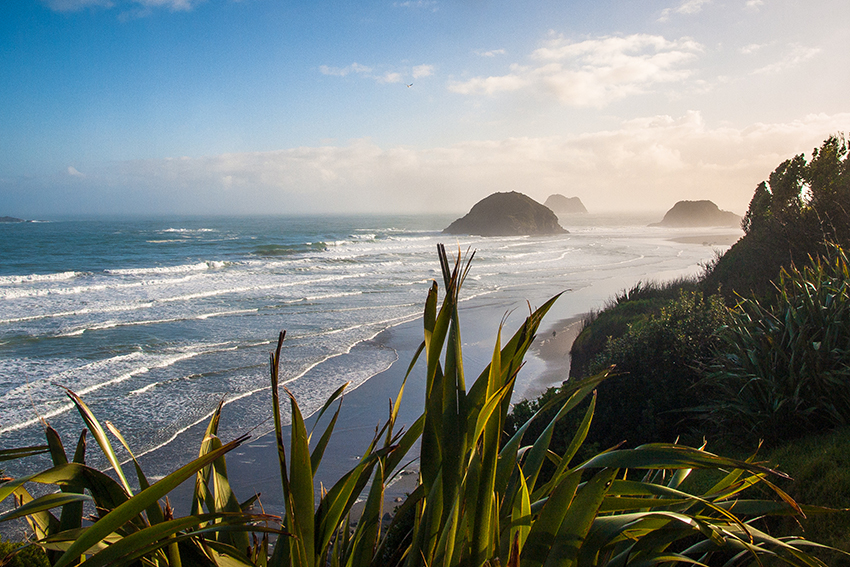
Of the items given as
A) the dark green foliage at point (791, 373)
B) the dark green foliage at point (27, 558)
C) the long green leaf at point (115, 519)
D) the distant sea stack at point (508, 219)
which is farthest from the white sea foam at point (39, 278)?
the distant sea stack at point (508, 219)

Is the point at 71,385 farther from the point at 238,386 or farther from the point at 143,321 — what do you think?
the point at 143,321

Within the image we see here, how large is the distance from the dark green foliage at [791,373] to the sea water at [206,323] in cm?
204

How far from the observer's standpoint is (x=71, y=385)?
9.47 metres

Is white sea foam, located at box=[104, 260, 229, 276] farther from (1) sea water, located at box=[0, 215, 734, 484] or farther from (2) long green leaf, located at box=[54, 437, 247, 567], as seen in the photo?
(2) long green leaf, located at box=[54, 437, 247, 567]

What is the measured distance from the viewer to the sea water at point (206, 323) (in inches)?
329

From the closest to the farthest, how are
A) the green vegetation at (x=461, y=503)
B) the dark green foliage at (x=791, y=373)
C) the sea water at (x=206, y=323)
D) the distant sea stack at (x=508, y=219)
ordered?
the green vegetation at (x=461, y=503) < the dark green foliage at (x=791, y=373) < the sea water at (x=206, y=323) < the distant sea stack at (x=508, y=219)

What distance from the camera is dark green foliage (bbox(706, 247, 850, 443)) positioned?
3.86m

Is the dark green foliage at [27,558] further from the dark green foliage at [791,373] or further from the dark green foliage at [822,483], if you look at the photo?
the dark green foliage at [791,373]

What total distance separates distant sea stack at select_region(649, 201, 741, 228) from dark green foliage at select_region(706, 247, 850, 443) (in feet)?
365

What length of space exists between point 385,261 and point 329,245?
15008 millimetres

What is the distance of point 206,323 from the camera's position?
1480cm

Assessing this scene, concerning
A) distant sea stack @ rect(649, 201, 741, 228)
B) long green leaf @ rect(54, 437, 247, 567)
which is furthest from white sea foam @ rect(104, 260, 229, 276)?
distant sea stack @ rect(649, 201, 741, 228)

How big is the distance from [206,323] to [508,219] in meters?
66.4

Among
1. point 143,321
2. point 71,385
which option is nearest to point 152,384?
point 71,385
